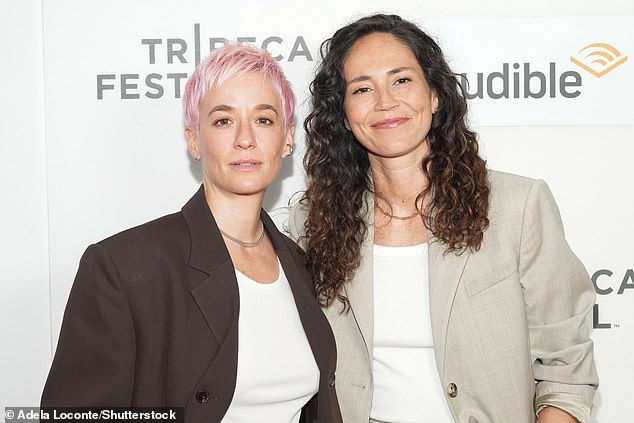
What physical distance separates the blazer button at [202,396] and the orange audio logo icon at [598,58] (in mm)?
2176

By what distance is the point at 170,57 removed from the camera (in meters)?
3.21

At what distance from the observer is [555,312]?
240 cm

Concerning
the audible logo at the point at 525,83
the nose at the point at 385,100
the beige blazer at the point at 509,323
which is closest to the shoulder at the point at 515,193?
the beige blazer at the point at 509,323

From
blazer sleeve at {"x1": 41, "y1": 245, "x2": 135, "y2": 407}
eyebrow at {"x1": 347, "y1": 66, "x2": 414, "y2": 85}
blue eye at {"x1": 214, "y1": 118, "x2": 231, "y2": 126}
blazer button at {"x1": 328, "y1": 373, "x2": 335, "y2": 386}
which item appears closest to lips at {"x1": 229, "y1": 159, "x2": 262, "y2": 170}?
blue eye at {"x1": 214, "y1": 118, "x2": 231, "y2": 126}

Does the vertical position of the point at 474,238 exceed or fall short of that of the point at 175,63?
it falls short

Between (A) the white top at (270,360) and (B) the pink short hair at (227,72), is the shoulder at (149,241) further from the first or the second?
(B) the pink short hair at (227,72)

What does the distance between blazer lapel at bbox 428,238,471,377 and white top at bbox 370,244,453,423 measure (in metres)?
0.05

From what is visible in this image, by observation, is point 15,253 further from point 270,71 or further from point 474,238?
point 474,238

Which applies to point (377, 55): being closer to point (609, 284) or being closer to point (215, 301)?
point (215, 301)

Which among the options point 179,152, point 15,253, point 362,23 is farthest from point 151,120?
point 362,23

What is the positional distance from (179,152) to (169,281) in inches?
53.1

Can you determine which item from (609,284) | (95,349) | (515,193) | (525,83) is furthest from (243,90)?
(609,284)

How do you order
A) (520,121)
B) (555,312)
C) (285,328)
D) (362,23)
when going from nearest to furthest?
(285,328) < (555,312) < (362,23) < (520,121)


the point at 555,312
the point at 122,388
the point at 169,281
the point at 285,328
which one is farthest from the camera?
the point at 555,312
